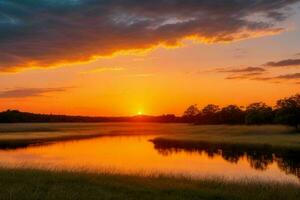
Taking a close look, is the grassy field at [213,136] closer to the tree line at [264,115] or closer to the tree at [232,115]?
the tree line at [264,115]

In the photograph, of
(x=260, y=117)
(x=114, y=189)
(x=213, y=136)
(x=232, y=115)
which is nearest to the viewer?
(x=114, y=189)

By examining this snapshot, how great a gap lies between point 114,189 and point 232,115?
145 metres

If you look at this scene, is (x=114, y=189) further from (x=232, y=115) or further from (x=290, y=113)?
(x=232, y=115)

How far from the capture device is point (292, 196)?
18406 millimetres

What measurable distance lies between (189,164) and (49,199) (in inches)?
1030

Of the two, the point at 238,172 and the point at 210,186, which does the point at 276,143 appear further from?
the point at 210,186

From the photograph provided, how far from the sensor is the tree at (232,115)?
157 meters

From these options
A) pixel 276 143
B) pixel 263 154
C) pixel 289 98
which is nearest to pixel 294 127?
pixel 289 98

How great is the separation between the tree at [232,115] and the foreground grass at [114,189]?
447ft

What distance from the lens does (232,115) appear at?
160250 millimetres

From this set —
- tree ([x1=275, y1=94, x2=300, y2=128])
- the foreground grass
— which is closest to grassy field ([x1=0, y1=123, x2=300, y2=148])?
tree ([x1=275, y1=94, x2=300, y2=128])

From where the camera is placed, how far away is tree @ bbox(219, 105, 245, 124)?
157 m

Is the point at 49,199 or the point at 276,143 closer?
the point at 49,199

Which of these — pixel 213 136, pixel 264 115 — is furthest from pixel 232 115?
pixel 213 136
